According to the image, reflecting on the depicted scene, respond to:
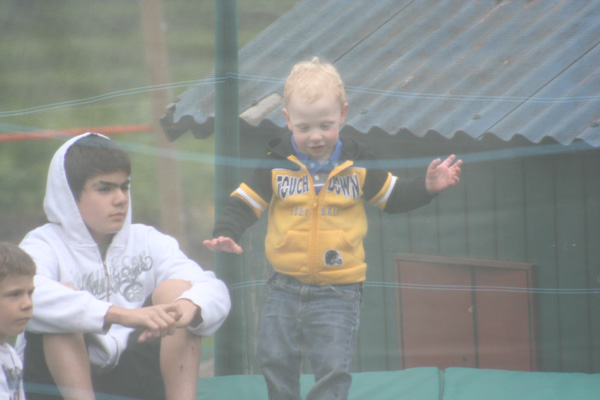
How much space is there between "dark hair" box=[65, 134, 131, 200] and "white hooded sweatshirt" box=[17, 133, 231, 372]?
17mm

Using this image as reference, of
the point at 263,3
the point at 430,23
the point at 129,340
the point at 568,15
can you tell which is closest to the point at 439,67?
the point at 430,23

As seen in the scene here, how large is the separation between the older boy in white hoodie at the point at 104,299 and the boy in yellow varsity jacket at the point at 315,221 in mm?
166

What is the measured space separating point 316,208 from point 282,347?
33 cm

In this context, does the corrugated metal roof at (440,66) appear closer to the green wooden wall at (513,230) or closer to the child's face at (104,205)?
the green wooden wall at (513,230)

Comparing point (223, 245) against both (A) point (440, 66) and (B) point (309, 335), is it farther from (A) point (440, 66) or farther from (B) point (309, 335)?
(A) point (440, 66)

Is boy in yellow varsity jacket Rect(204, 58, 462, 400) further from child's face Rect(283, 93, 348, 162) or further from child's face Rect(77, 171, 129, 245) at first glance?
child's face Rect(77, 171, 129, 245)

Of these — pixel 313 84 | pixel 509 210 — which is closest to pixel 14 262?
pixel 313 84

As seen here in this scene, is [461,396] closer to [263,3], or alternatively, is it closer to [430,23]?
[430,23]

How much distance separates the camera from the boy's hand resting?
1.68 m

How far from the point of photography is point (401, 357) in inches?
80.8

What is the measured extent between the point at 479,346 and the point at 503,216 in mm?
325

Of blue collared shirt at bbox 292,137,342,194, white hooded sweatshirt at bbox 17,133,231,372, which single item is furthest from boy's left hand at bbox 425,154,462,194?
white hooded sweatshirt at bbox 17,133,231,372

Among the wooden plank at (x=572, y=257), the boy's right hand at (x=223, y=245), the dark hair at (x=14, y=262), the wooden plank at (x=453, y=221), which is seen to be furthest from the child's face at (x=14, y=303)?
the wooden plank at (x=572, y=257)

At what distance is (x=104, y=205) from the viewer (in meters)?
1.80
